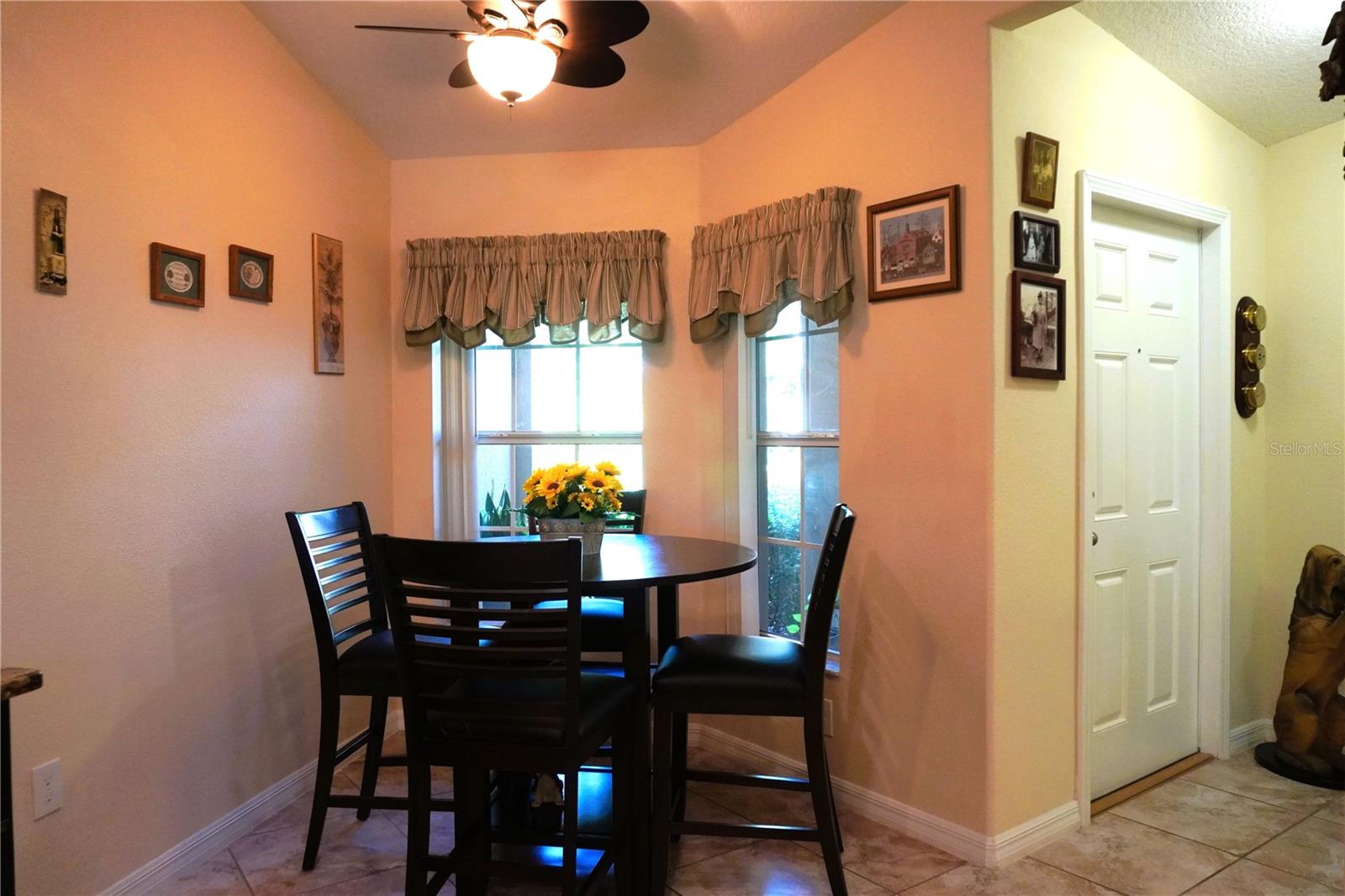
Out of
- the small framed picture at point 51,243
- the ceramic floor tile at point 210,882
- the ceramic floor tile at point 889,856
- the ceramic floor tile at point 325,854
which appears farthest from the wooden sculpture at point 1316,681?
the small framed picture at point 51,243

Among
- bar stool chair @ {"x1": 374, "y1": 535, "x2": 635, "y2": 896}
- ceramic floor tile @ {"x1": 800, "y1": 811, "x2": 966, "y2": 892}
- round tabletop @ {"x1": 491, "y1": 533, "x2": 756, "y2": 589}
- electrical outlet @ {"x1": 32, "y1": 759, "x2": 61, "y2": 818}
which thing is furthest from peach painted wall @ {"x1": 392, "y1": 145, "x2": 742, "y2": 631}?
electrical outlet @ {"x1": 32, "y1": 759, "x2": 61, "y2": 818}

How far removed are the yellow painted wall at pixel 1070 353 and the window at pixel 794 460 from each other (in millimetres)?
632

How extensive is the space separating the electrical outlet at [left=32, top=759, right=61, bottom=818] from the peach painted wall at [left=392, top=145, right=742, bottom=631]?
1651 mm

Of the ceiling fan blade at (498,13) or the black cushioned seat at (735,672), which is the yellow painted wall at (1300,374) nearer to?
the black cushioned seat at (735,672)

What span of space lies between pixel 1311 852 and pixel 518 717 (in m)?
2.35

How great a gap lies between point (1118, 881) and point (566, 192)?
301 cm

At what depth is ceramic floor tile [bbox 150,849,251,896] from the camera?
223 centimetres

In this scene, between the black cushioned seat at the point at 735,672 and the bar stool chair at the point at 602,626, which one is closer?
the black cushioned seat at the point at 735,672

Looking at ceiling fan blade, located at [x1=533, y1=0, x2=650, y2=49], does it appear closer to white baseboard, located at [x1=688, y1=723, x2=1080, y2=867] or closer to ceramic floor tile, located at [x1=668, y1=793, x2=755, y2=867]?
ceramic floor tile, located at [x1=668, y1=793, x2=755, y2=867]

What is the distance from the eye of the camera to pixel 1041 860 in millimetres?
2348

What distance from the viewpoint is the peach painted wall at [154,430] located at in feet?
6.36

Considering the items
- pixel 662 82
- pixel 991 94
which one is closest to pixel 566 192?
pixel 662 82

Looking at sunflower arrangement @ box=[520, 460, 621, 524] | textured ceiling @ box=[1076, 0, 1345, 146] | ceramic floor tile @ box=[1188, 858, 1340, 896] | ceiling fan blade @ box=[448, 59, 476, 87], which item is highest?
textured ceiling @ box=[1076, 0, 1345, 146]

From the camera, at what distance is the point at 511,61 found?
2049mm
